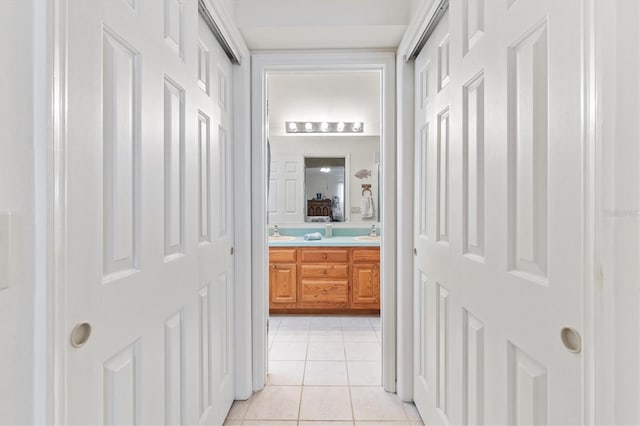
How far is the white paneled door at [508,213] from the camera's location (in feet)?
2.20

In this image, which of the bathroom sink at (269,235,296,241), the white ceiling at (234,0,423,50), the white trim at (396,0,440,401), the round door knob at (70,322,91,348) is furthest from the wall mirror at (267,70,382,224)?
the round door knob at (70,322,91,348)

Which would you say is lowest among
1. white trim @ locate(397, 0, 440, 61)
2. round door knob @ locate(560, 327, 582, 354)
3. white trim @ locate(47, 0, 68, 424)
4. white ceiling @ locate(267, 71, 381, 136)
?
round door knob @ locate(560, 327, 582, 354)

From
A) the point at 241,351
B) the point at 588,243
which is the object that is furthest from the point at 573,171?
the point at 241,351

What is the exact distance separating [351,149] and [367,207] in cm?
68

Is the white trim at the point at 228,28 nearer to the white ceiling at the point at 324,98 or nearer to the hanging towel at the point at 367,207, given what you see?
the white ceiling at the point at 324,98

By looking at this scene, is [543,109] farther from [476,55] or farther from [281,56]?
[281,56]

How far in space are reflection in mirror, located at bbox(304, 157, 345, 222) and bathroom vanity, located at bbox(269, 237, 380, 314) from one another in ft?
1.45

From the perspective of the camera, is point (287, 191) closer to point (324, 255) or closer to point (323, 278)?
point (324, 255)

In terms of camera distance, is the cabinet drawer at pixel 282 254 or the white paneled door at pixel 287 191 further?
the white paneled door at pixel 287 191

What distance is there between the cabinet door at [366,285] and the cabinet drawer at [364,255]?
51 millimetres

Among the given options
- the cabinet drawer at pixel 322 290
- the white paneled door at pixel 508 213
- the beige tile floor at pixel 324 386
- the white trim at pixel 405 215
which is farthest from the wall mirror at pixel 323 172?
the white paneled door at pixel 508 213

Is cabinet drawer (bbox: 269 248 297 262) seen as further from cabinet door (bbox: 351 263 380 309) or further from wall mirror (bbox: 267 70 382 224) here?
cabinet door (bbox: 351 263 380 309)

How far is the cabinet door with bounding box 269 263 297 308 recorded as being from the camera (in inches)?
138

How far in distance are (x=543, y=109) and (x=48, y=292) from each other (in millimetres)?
1045
